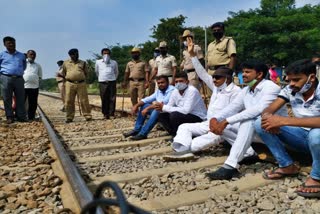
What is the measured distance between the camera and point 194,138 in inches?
164

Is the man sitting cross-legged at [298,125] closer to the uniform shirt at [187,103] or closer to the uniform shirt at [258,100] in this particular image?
the uniform shirt at [258,100]

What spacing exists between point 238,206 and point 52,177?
179 cm

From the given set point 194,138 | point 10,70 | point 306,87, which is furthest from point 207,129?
point 10,70

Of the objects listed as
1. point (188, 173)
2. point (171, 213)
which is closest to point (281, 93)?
point (188, 173)

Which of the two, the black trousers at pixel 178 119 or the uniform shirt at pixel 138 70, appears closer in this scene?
the black trousers at pixel 178 119

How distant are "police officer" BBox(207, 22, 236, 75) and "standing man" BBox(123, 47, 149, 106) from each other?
104 inches

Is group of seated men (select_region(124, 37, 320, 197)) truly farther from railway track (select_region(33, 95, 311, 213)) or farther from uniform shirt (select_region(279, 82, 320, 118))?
railway track (select_region(33, 95, 311, 213))

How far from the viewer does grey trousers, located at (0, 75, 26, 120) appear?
7.30 metres

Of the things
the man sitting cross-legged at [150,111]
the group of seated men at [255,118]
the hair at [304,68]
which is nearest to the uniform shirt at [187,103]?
the group of seated men at [255,118]

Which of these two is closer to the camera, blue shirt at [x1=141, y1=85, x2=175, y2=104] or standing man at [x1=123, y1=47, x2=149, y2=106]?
blue shirt at [x1=141, y1=85, x2=175, y2=104]

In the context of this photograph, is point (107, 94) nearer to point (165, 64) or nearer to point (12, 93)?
point (165, 64)

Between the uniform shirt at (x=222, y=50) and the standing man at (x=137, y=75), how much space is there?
8.89 ft

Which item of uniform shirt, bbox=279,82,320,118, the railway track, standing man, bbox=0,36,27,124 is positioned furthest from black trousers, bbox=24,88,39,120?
uniform shirt, bbox=279,82,320,118

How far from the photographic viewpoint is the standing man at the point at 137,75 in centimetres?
804
